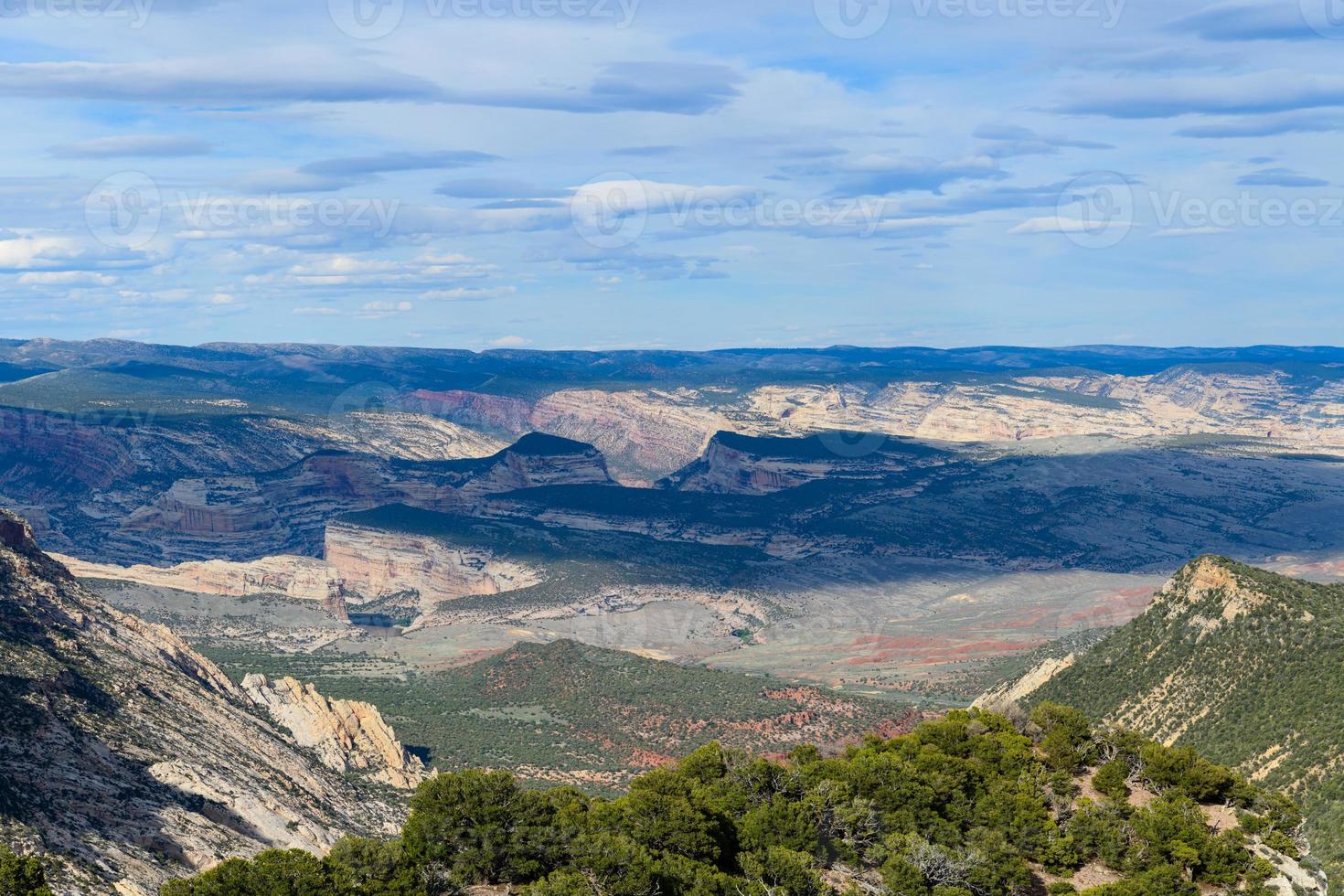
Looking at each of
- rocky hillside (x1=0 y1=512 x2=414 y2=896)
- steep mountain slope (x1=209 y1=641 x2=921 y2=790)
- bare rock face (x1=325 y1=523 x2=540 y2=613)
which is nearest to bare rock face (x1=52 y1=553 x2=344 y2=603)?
bare rock face (x1=325 y1=523 x2=540 y2=613)

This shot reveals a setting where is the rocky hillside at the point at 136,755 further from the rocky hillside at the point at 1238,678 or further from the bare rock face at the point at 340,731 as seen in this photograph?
the rocky hillside at the point at 1238,678

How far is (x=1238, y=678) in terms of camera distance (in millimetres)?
70125

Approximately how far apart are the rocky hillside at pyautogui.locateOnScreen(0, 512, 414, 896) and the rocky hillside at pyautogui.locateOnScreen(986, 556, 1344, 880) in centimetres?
3808

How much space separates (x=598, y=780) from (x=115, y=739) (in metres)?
34.5

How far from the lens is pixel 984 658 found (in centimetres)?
14088

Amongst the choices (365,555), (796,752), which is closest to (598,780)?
(796,752)

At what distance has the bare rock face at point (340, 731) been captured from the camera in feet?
277

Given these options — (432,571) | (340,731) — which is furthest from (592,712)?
(432,571)

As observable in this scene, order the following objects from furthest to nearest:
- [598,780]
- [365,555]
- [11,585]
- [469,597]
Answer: [365,555] < [469,597] < [598,780] < [11,585]

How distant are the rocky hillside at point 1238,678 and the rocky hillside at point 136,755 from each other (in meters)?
38.1

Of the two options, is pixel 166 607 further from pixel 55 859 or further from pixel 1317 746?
pixel 1317 746

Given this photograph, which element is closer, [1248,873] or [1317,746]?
[1248,873]

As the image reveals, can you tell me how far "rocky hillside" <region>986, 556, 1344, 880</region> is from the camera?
60.7 meters

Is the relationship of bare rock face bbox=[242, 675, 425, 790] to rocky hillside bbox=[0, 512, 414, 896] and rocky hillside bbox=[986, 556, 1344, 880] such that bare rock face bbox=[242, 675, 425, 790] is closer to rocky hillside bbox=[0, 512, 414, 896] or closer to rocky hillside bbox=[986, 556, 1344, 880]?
rocky hillside bbox=[0, 512, 414, 896]
